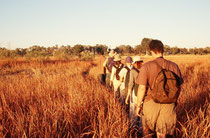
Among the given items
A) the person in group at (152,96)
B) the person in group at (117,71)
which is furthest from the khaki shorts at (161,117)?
the person in group at (117,71)

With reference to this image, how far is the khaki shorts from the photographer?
6.23 ft

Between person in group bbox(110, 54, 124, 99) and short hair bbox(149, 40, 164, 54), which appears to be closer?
short hair bbox(149, 40, 164, 54)

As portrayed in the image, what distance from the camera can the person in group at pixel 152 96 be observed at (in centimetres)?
190

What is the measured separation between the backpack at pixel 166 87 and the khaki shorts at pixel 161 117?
0.15 meters

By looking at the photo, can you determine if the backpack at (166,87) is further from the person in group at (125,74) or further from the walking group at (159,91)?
the person in group at (125,74)

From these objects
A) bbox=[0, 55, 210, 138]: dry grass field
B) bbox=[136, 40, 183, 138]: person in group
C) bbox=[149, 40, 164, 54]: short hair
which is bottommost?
bbox=[0, 55, 210, 138]: dry grass field

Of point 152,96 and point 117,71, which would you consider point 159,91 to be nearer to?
point 152,96

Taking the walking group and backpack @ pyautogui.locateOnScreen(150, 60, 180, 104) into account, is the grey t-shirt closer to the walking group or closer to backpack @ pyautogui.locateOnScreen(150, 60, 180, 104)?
the walking group

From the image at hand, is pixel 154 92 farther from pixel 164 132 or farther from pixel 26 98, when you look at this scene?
pixel 26 98

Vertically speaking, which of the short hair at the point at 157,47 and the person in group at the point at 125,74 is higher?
the short hair at the point at 157,47

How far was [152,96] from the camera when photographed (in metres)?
1.91

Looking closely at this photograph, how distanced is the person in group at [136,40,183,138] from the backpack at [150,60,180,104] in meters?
0.05

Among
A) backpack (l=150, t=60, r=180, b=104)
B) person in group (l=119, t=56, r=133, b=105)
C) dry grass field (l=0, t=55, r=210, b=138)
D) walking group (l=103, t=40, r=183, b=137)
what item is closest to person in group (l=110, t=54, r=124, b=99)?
person in group (l=119, t=56, r=133, b=105)

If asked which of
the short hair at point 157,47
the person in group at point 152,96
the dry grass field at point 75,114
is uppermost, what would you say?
the short hair at point 157,47
